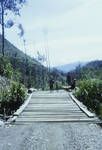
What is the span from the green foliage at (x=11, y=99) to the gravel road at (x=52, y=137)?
273 inches

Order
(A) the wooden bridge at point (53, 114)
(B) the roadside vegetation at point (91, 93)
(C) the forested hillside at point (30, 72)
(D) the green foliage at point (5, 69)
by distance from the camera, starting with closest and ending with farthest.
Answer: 1. (A) the wooden bridge at point (53, 114)
2. (B) the roadside vegetation at point (91, 93)
3. (D) the green foliage at point (5, 69)
4. (C) the forested hillside at point (30, 72)

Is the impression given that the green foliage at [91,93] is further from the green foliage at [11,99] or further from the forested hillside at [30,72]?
the forested hillside at [30,72]

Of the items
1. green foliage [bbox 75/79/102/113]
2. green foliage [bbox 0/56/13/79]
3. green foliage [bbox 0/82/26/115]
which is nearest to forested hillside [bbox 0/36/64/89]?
green foliage [bbox 0/56/13/79]

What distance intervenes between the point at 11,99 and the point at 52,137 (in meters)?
11.7

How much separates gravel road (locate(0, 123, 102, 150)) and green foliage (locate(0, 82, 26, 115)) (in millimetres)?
6935

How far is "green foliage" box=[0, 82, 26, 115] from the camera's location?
24.1 meters

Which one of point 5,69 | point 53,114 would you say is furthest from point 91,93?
point 5,69

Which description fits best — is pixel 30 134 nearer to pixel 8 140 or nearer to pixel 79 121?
pixel 8 140

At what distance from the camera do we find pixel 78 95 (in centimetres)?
2989

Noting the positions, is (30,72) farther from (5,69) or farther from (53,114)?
(53,114)

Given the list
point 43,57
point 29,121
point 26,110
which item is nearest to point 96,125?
point 29,121

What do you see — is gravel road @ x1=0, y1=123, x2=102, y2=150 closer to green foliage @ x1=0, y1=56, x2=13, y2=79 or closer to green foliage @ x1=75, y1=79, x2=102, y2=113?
green foliage @ x1=75, y1=79, x2=102, y2=113

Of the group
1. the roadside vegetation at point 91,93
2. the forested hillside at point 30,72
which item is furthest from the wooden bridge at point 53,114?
the forested hillside at point 30,72

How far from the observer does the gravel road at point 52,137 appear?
484 inches
